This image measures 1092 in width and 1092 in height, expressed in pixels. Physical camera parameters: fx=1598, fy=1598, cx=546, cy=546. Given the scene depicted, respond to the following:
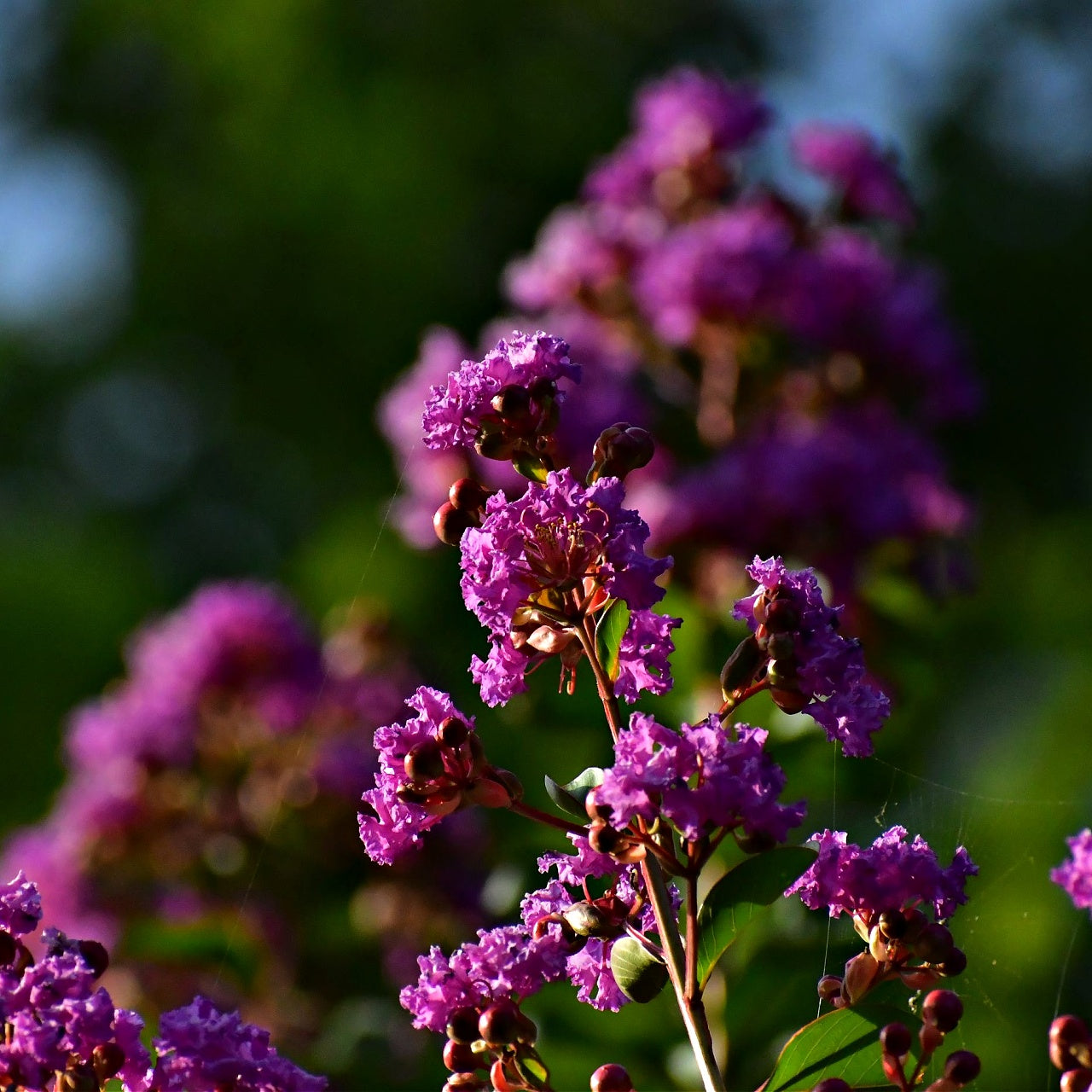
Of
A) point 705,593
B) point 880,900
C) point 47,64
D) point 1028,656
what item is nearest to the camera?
point 880,900

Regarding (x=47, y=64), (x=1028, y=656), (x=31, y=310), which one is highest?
(x=47, y=64)

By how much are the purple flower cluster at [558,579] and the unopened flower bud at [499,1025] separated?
0.53 feet

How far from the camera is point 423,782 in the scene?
84 cm

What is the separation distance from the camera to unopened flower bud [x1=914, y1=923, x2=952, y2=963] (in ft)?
2.69

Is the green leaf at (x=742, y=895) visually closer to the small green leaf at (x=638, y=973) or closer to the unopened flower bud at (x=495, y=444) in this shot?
the small green leaf at (x=638, y=973)

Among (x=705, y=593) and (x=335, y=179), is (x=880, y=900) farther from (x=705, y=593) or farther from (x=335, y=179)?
(x=335, y=179)

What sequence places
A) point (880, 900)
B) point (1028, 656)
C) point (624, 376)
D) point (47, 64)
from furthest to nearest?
point (47, 64) → point (1028, 656) → point (624, 376) → point (880, 900)

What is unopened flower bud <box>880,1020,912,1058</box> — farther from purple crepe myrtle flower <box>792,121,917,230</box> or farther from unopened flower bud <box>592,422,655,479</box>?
purple crepe myrtle flower <box>792,121,917,230</box>

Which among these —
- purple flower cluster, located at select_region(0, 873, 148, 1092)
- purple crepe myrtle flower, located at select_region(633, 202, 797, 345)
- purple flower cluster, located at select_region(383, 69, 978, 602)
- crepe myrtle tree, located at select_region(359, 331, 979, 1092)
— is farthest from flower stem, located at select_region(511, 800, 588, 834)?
purple crepe myrtle flower, located at select_region(633, 202, 797, 345)

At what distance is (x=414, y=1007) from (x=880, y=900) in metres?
0.26

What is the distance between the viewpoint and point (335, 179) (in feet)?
28.1

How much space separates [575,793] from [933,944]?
0.65ft

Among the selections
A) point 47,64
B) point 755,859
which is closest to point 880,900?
point 755,859

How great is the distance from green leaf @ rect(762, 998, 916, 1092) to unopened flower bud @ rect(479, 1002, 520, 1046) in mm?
150
